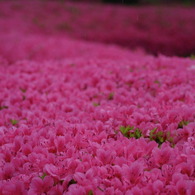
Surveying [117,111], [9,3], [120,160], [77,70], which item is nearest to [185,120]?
[117,111]

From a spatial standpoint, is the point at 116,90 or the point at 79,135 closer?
the point at 79,135

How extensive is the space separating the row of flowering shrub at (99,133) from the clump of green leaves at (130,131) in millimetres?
13

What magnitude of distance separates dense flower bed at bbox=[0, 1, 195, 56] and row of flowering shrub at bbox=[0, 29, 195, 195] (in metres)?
8.94

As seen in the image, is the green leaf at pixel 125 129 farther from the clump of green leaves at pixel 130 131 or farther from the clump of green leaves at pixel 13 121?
the clump of green leaves at pixel 13 121

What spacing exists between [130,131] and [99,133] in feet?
1.16

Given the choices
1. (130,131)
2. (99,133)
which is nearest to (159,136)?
(130,131)

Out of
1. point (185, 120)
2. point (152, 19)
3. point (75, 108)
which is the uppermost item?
point (152, 19)

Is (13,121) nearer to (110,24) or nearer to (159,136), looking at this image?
(159,136)

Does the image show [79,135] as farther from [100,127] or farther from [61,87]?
[61,87]

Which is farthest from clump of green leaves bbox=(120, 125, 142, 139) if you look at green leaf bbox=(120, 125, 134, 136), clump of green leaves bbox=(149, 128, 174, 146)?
clump of green leaves bbox=(149, 128, 174, 146)

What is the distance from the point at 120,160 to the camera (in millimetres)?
2467

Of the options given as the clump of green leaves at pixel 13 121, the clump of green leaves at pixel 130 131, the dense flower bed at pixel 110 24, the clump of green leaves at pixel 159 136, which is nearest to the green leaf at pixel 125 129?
the clump of green leaves at pixel 130 131

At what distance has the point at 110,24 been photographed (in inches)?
710

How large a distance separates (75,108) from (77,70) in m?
2.22
